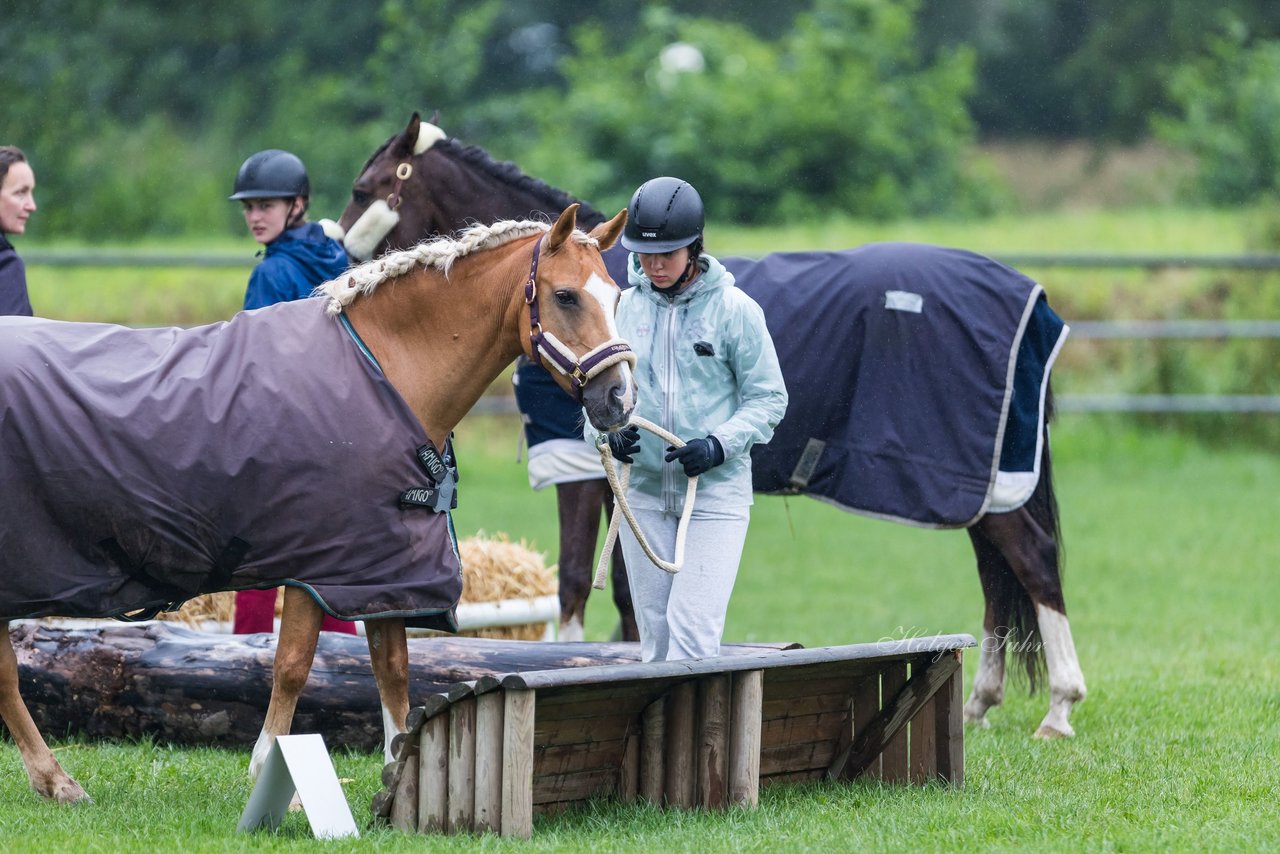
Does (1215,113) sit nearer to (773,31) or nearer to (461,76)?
(773,31)

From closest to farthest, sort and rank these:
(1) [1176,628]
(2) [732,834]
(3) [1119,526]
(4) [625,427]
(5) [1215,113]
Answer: (2) [732,834] < (4) [625,427] < (1) [1176,628] < (3) [1119,526] < (5) [1215,113]

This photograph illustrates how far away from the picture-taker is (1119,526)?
1279 cm

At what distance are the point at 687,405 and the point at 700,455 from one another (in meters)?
0.31

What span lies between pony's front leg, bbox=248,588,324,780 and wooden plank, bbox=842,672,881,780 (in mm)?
1868

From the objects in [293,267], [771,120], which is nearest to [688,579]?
[293,267]

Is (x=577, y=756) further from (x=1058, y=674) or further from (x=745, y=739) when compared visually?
(x=1058, y=674)

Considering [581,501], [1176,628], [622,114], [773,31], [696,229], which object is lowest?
[1176,628]

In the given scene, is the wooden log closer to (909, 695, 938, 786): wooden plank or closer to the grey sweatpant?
the grey sweatpant

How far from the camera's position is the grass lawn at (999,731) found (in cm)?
469

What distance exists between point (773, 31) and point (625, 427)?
29129mm

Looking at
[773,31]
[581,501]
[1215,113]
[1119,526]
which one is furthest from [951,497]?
[773,31]

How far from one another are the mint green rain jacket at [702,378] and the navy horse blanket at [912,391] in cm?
141

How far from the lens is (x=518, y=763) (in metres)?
4.52

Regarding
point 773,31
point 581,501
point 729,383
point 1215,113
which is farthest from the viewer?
point 773,31
